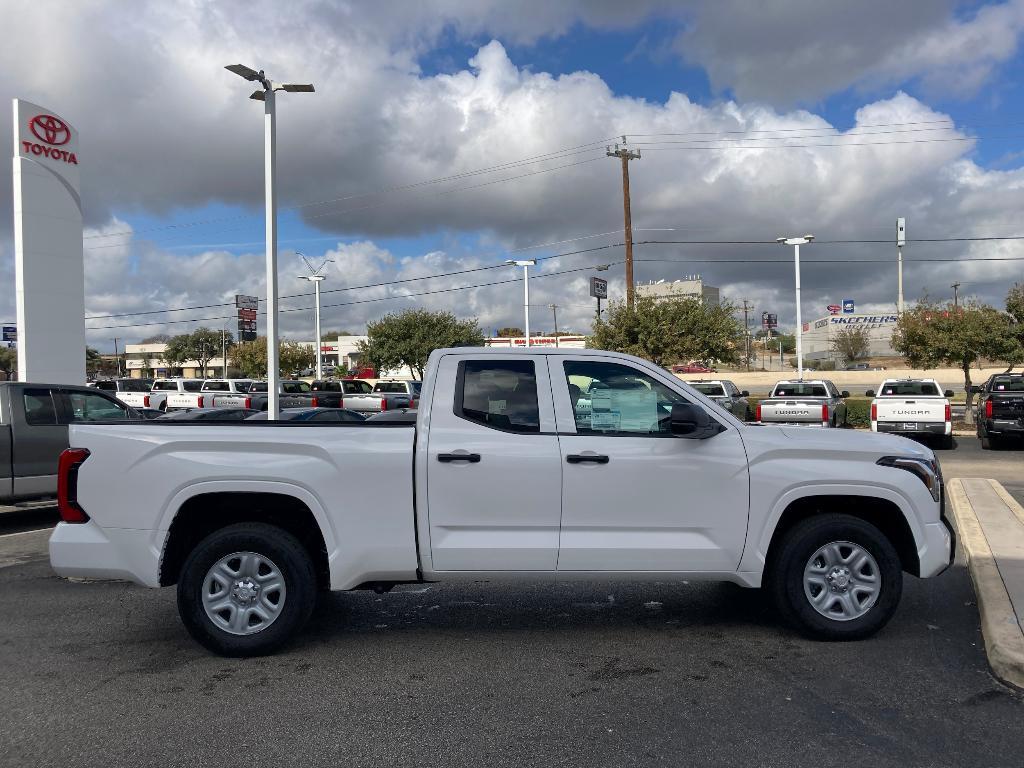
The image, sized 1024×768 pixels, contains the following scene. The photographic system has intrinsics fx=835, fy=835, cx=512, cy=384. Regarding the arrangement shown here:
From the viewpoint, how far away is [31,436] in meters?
10.1

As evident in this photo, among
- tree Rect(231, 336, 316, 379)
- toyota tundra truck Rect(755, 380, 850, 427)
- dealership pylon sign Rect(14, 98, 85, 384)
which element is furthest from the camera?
tree Rect(231, 336, 316, 379)

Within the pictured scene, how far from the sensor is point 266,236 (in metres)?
19.5

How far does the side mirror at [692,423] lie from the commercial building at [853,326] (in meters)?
117

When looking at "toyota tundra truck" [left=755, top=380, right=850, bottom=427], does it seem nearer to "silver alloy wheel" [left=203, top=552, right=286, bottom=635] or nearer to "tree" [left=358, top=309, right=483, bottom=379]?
"silver alloy wheel" [left=203, top=552, right=286, bottom=635]

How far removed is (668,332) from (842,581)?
26.8m

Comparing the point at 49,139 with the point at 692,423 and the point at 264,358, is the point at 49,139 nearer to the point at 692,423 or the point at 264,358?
the point at 692,423

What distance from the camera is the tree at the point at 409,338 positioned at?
182 feet

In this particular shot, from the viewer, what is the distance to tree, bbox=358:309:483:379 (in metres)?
55.5

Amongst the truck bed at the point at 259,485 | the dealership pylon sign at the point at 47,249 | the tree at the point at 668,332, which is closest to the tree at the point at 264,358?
the tree at the point at 668,332

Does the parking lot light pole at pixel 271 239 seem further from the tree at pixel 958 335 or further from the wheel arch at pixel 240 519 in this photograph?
the tree at pixel 958 335

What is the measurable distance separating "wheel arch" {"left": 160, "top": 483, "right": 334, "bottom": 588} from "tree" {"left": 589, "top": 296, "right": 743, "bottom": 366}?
26.5m

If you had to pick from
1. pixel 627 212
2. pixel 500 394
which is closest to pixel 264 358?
pixel 627 212

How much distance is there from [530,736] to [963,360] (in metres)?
27.6

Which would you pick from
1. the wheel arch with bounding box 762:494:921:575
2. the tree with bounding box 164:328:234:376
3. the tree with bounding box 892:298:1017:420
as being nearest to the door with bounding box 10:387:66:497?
the wheel arch with bounding box 762:494:921:575
